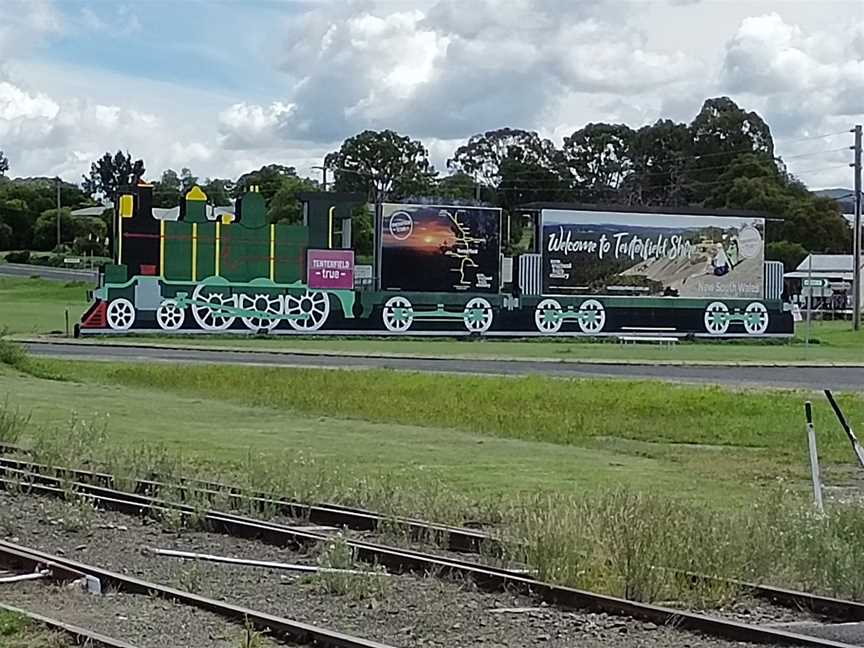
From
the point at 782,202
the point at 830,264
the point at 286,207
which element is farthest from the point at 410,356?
the point at 830,264

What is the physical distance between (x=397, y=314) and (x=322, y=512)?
51.2 metres

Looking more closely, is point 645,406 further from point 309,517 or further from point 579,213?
point 579,213

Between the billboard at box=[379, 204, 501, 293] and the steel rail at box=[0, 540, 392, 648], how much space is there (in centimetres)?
5353

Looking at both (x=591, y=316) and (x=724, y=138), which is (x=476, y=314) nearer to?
(x=591, y=316)

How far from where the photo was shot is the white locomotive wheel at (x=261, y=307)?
6347 centimetres

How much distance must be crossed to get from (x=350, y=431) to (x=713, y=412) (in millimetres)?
8204

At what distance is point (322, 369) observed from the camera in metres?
39.5

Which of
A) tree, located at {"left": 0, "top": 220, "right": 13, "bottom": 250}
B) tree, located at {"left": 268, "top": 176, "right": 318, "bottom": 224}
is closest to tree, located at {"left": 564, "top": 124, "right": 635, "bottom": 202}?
tree, located at {"left": 268, "top": 176, "right": 318, "bottom": 224}

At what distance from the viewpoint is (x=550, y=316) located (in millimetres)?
68062

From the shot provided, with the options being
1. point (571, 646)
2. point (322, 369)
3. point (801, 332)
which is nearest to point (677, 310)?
point (801, 332)

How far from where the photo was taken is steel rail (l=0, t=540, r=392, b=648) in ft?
28.4

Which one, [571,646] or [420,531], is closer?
[571,646]

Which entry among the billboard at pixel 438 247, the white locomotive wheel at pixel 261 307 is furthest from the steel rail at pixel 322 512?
the billboard at pixel 438 247

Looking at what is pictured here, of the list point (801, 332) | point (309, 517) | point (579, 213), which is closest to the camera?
point (309, 517)
